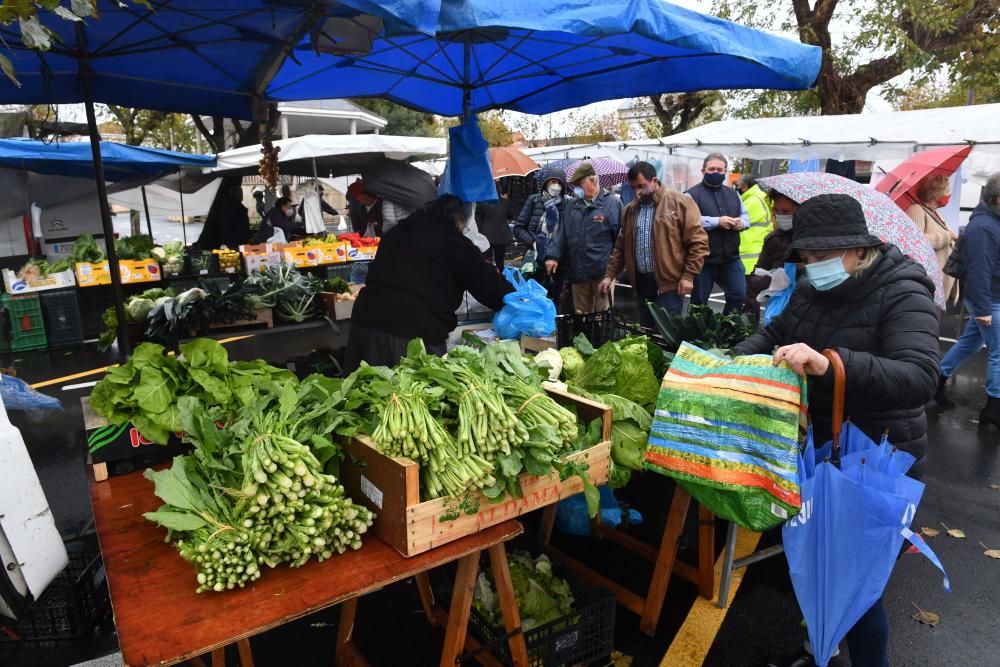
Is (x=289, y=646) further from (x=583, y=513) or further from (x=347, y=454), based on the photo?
(x=583, y=513)

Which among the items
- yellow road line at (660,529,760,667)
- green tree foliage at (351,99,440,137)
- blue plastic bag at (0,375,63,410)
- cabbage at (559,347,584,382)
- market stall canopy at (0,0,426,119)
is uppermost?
green tree foliage at (351,99,440,137)

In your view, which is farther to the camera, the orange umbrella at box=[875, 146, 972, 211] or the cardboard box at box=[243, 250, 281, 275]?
the cardboard box at box=[243, 250, 281, 275]

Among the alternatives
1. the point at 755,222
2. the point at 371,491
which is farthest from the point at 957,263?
the point at 371,491

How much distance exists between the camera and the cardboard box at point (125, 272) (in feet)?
28.2

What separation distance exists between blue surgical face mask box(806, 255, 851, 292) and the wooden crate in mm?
1051

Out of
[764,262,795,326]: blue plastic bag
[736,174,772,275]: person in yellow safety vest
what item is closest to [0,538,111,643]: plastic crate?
[764,262,795,326]: blue plastic bag

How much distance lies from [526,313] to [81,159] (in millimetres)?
8190

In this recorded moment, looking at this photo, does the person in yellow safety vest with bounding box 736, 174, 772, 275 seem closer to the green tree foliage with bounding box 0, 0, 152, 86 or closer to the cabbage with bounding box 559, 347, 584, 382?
the cabbage with bounding box 559, 347, 584, 382

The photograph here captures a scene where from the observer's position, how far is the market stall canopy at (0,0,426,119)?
3166 mm

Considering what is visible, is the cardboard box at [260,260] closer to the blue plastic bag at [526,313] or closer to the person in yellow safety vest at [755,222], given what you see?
the blue plastic bag at [526,313]

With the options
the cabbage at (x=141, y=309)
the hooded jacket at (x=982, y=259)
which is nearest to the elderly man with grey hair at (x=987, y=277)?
the hooded jacket at (x=982, y=259)

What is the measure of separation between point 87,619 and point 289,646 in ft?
3.20

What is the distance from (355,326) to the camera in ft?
12.8

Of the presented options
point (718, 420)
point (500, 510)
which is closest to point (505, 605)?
point (500, 510)
